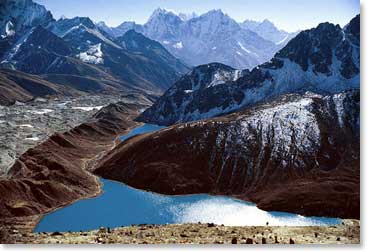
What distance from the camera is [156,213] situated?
3688cm

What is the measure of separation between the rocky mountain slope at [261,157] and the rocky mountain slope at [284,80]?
25966 mm

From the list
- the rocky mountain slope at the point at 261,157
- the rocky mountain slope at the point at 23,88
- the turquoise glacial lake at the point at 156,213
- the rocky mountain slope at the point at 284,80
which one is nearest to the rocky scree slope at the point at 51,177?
the turquoise glacial lake at the point at 156,213

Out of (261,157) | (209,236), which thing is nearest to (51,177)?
(261,157)

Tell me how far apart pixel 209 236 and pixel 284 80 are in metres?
71.7

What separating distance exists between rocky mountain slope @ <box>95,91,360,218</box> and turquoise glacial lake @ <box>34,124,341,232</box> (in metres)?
2.03

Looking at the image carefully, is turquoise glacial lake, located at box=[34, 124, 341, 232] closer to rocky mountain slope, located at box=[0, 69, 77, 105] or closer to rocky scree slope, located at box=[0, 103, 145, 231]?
rocky scree slope, located at box=[0, 103, 145, 231]

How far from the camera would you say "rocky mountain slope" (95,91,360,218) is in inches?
1647

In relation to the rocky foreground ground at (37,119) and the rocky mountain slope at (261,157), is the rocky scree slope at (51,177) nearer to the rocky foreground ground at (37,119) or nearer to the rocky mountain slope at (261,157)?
the rocky foreground ground at (37,119)

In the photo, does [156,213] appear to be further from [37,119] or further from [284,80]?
[37,119]

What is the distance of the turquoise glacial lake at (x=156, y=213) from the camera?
33.1m

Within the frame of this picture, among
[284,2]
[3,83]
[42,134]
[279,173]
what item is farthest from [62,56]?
[284,2]

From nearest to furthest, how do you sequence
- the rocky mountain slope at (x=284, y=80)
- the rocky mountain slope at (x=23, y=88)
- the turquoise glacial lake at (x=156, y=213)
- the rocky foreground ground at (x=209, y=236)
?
the rocky foreground ground at (x=209, y=236), the turquoise glacial lake at (x=156, y=213), the rocky mountain slope at (x=284, y=80), the rocky mountain slope at (x=23, y=88)

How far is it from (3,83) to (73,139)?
68624mm

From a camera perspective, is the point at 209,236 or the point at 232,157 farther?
the point at 232,157
